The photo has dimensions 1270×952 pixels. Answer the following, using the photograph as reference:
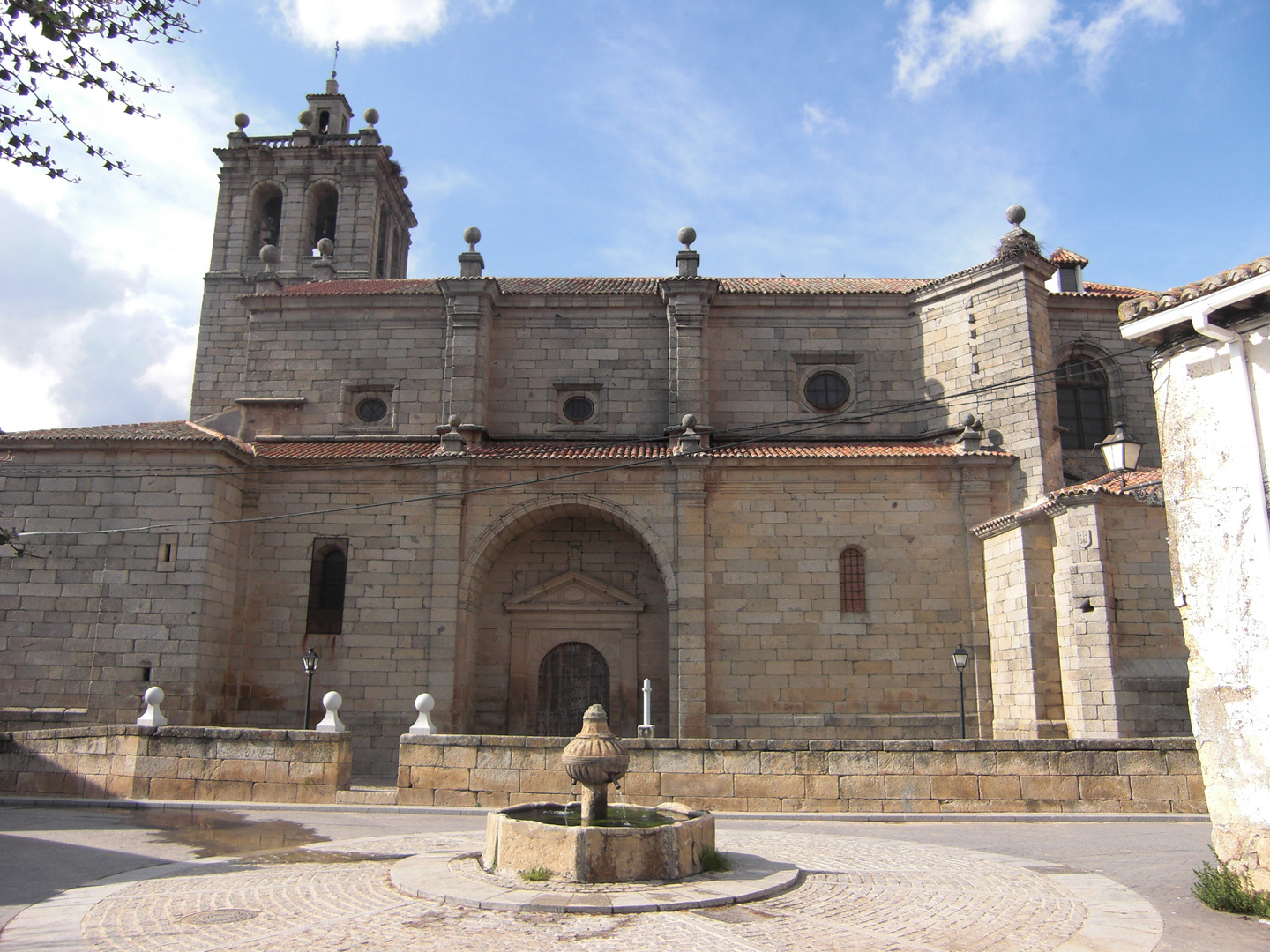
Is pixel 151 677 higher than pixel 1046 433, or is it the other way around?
pixel 1046 433

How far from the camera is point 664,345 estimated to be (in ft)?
70.8

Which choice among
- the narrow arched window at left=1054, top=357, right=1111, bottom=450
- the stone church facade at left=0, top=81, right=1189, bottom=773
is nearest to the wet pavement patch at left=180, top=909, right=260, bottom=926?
the stone church facade at left=0, top=81, right=1189, bottom=773

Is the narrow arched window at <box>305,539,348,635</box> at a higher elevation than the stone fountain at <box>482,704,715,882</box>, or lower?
higher

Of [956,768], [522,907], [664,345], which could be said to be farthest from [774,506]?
[522,907]

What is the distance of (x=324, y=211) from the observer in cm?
3089

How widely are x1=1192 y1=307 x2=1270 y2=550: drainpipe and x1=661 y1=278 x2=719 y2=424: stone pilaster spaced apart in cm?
1373

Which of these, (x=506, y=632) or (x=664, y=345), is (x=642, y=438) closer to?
(x=664, y=345)

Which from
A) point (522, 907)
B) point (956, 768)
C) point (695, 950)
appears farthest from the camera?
point (956, 768)

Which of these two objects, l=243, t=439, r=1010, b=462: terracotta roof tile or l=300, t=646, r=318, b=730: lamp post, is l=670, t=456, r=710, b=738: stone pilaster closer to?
l=243, t=439, r=1010, b=462: terracotta roof tile

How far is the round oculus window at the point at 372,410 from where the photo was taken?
2148 centimetres

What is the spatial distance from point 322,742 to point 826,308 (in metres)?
14.5

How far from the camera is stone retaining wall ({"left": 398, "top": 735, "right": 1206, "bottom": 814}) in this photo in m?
11.2

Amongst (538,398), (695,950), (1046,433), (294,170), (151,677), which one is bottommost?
(695,950)

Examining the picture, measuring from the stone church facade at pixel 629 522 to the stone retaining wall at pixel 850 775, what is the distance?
3.56m
